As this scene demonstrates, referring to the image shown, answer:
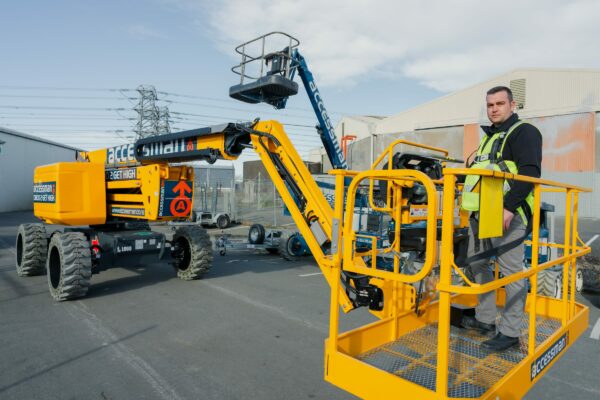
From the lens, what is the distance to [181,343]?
187 inches

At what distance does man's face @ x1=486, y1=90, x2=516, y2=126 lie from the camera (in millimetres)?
3174

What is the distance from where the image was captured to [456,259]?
10.3ft

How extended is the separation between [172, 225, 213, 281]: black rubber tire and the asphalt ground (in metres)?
0.28

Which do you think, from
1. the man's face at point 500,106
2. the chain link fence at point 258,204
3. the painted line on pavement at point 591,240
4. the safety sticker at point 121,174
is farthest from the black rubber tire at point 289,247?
the chain link fence at point 258,204

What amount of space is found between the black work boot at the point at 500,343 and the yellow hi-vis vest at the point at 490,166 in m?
0.89

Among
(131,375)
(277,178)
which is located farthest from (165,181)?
(131,375)

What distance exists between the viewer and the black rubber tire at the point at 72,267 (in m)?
6.25

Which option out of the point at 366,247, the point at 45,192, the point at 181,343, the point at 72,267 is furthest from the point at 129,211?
the point at 366,247

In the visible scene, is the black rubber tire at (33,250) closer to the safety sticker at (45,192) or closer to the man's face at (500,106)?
the safety sticker at (45,192)

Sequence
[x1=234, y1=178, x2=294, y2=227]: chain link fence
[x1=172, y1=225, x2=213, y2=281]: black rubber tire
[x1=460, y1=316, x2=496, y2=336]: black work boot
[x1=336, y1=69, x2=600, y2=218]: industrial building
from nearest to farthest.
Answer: [x1=460, y1=316, x2=496, y2=336]: black work boot → [x1=172, y1=225, x2=213, y2=281]: black rubber tire → [x1=234, y1=178, x2=294, y2=227]: chain link fence → [x1=336, y1=69, x2=600, y2=218]: industrial building

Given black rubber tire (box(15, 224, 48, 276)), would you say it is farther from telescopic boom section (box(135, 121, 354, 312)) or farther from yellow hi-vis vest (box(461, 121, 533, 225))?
yellow hi-vis vest (box(461, 121, 533, 225))

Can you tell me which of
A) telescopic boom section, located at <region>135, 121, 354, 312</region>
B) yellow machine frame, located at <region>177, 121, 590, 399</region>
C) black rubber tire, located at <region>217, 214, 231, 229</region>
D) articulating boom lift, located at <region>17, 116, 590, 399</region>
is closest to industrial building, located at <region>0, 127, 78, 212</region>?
black rubber tire, located at <region>217, 214, 231, 229</region>

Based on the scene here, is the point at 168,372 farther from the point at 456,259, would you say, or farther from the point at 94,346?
the point at 456,259

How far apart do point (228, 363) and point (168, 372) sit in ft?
1.92
